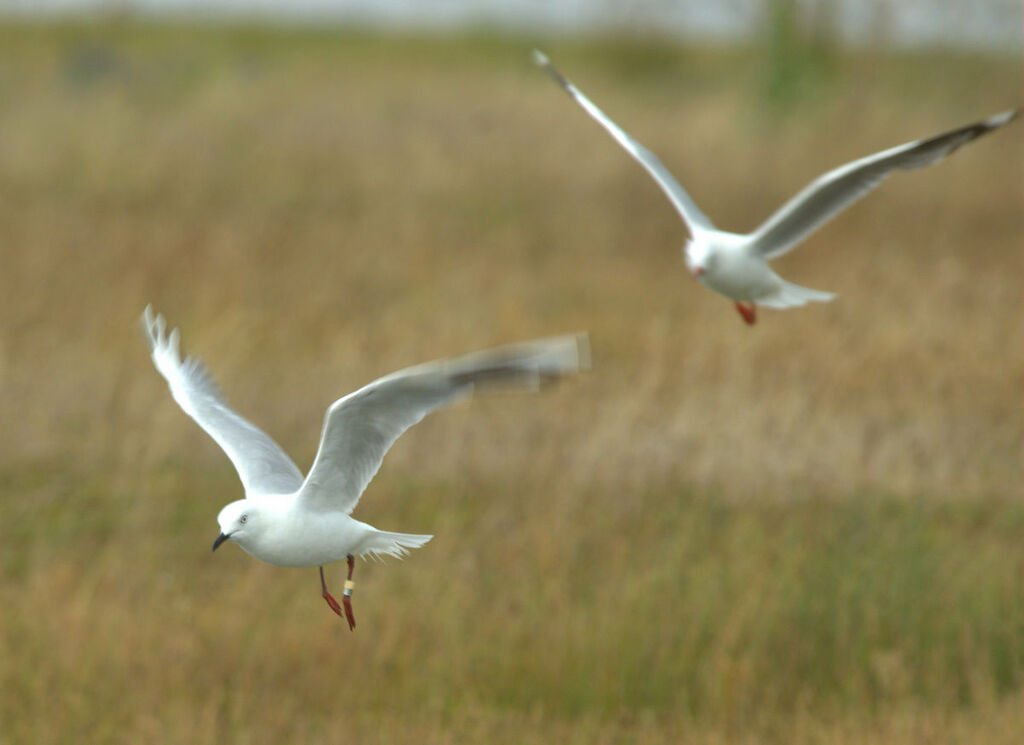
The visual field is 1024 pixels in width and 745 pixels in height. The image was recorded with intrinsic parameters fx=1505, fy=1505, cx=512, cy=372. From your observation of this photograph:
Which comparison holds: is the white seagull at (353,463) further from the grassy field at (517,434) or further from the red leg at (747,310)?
the grassy field at (517,434)

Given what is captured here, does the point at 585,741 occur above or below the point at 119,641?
below

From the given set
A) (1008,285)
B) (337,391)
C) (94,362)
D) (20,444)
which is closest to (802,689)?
(337,391)

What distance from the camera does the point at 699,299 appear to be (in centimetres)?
1067

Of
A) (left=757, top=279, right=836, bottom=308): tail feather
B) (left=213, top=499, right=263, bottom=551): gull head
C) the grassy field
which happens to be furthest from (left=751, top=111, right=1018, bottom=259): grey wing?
the grassy field

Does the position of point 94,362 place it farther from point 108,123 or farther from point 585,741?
point 108,123

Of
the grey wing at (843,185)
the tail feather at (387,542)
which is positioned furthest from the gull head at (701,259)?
the tail feather at (387,542)

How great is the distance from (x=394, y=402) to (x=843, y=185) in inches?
50.1

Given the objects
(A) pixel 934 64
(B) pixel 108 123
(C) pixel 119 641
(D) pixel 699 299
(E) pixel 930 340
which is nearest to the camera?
(C) pixel 119 641

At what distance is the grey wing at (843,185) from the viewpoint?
2.90 m

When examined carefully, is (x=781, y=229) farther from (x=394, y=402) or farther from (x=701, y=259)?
(x=394, y=402)

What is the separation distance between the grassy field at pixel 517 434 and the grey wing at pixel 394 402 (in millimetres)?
2853

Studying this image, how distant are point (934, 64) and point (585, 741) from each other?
13.5m

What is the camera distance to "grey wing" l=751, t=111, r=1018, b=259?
2.90m

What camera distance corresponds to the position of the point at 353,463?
9.01 ft
